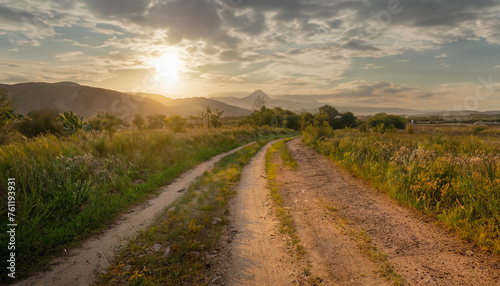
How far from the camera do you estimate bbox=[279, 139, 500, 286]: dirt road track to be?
4.15 metres

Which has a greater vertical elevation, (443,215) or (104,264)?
(443,215)

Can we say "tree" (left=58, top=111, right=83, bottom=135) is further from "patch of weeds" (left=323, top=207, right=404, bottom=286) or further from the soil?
"patch of weeds" (left=323, top=207, right=404, bottom=286)

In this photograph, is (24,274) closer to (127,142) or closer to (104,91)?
(127,142)

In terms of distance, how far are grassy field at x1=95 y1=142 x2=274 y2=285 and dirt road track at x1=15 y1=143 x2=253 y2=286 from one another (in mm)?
346

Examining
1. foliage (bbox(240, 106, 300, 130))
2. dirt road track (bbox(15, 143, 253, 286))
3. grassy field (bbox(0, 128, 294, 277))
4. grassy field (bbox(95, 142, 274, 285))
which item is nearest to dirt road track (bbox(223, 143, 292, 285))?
grassy field (bbox(95, 142, 274, 285))

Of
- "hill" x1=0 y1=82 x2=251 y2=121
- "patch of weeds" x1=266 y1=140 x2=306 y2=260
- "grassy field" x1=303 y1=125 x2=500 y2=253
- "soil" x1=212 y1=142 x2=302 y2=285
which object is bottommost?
"soil" x1=212 y1=142 x2=302 y2=285

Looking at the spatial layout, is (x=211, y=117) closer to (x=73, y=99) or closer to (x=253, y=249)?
(x=253, y=249)

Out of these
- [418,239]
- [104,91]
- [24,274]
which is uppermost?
[104,91]

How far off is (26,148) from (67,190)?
155 inches

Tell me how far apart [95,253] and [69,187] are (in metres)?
3.21

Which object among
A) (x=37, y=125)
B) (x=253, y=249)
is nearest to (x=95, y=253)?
(x=253, y=249)

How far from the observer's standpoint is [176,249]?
525cm

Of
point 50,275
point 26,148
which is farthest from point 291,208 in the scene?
point 26,148

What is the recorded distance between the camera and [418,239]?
17.6ft
